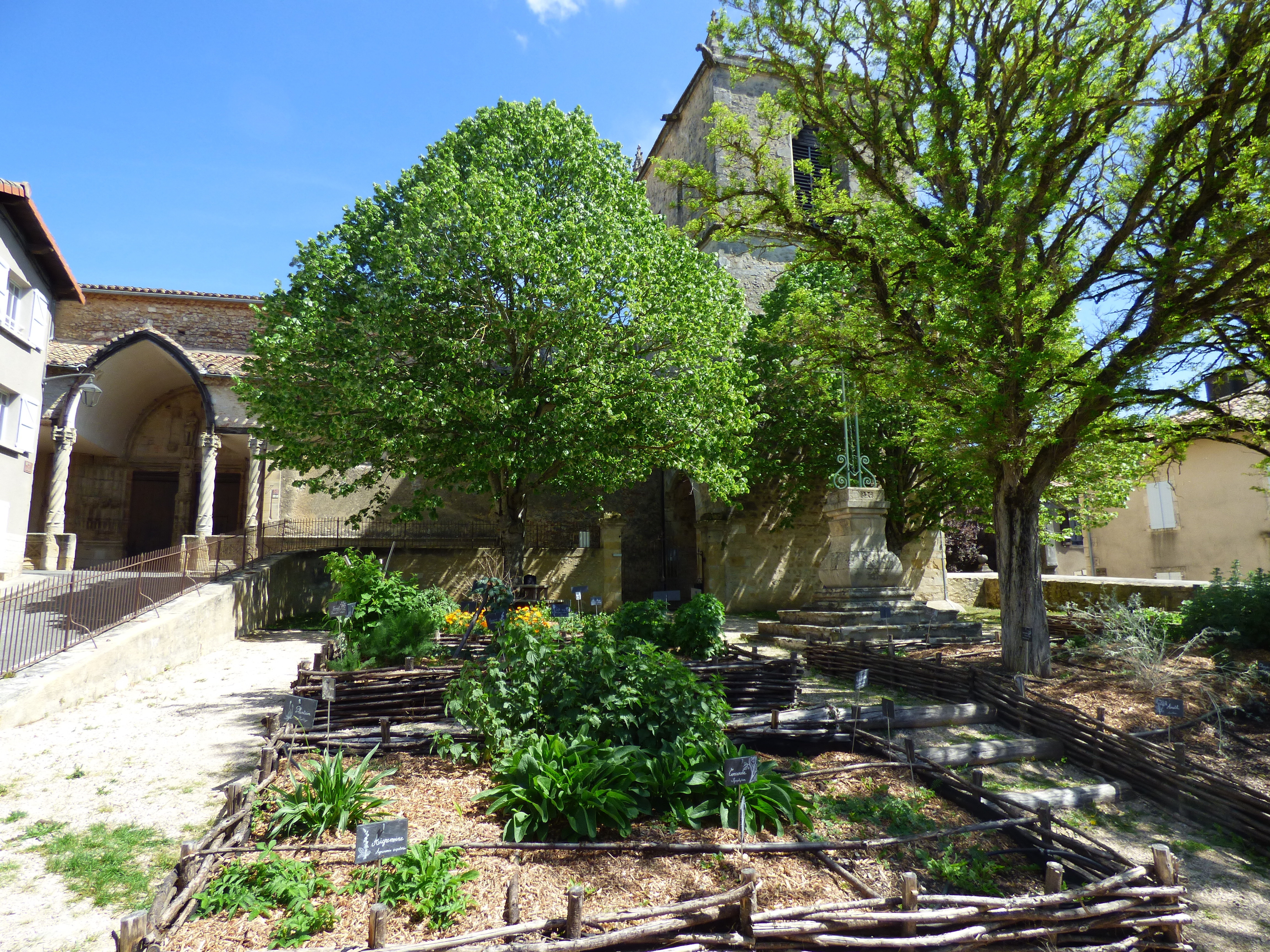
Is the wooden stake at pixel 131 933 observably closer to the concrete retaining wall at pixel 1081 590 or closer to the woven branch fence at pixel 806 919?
the woven branch fence at pixel 806 919

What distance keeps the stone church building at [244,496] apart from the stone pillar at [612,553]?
0.05 meters

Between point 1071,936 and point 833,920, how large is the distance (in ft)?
4.57

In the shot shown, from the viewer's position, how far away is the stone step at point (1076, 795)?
589 cm

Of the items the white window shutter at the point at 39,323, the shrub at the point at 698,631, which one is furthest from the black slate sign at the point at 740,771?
the white window shutter at the point at 39,323

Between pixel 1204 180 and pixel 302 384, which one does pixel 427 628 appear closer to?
pixel 302 384

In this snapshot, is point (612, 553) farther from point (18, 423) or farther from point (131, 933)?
point (131, 933)

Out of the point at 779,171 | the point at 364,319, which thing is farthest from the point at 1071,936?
the point at 364,319

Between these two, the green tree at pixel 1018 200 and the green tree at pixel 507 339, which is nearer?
the green tree at pixel 1018 200

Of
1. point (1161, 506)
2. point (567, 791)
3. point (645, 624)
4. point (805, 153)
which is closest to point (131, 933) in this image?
point (567, 791)

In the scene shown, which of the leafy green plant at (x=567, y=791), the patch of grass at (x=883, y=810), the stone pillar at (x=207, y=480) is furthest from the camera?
the stone pillar at (x=207, y=480)

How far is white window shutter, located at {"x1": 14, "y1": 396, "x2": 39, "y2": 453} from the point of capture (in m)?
15.0

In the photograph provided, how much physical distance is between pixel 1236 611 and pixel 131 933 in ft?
41.2

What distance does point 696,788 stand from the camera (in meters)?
4.85

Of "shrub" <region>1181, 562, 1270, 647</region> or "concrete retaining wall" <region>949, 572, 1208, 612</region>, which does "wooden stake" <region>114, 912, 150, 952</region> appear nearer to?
"concrete retaining wall" <region>949, 572, 1208, 612</region>
